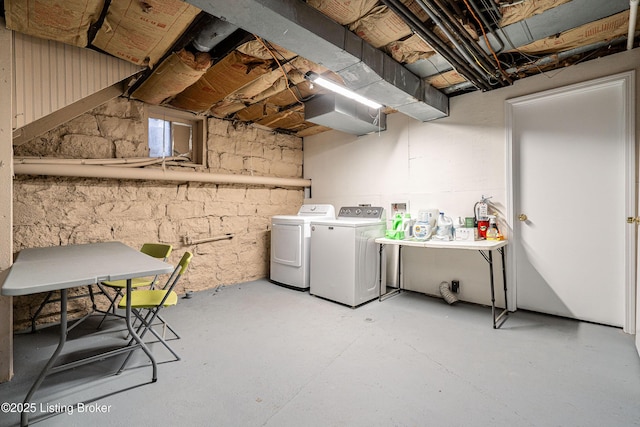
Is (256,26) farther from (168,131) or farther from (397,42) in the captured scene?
(168,131)

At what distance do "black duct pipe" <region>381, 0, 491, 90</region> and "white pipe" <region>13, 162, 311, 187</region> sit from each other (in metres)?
2.80

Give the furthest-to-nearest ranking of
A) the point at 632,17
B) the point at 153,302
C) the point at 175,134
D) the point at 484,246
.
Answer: the point at 175,134, the point at 484,246, the point at 153,302, the point at 632,17

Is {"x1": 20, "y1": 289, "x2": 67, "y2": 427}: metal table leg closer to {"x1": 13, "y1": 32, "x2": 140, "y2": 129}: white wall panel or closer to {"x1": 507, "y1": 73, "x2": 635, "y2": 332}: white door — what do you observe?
{"x1": 13, "y1": 32, "x2": 140, "y2": 129}: white wall panel

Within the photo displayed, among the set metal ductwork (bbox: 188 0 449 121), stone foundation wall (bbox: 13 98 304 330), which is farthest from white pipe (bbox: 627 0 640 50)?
stone foundation wall (bbox: 13 98 304 330)

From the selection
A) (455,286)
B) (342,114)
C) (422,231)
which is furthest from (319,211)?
(455,286)

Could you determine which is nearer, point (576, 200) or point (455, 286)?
point (576, 200)

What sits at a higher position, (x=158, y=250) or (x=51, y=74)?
(x=51, y=74)

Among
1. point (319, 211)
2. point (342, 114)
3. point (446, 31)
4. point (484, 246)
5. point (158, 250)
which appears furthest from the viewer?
point (319, 211)

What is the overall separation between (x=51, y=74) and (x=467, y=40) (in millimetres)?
3007

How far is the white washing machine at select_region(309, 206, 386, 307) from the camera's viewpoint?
10.6ft

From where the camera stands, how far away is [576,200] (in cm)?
269

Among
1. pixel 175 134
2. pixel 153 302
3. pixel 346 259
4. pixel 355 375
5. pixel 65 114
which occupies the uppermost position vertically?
pixel 175 134

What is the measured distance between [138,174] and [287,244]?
1.93 metres

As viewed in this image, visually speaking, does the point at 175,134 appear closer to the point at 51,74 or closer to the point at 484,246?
the point at 51,74
